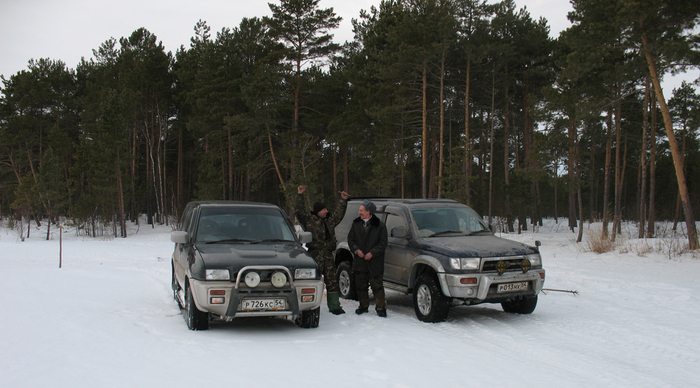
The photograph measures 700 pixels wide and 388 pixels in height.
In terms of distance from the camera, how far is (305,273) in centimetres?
671

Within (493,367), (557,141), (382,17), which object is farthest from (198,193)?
(493,367)

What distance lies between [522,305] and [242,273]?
492 centimetres

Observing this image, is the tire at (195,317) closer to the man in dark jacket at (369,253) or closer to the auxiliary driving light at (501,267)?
the man in dark jacket at (369,253)

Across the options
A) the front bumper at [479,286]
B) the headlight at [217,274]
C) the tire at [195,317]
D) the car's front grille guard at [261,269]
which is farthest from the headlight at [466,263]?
the tire at [195,317]

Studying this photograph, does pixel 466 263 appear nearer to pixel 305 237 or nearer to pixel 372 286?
pixel 372 286

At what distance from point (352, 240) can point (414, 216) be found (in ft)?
4.53

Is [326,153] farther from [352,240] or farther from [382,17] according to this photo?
[352,240]

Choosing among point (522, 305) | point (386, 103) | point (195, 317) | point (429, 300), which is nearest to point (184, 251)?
point (195, 317)

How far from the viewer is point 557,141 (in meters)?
25.8

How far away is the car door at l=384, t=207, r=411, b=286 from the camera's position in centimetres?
859

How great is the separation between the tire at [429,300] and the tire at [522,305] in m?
1.55

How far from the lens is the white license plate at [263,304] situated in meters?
6.33

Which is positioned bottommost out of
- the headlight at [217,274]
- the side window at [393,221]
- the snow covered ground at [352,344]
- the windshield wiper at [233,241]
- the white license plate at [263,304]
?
the snow covered ground at [352,344]

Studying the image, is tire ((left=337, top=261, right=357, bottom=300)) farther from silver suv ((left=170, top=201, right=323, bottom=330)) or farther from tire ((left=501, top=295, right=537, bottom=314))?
tire ((left=501, top=295, right=537, bottom=314))
